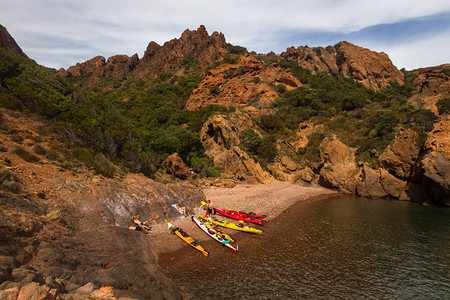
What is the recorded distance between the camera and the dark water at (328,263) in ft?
36.3

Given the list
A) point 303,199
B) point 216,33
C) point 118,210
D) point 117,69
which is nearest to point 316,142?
point 303,199

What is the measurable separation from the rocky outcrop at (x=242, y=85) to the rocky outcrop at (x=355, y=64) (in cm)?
1789

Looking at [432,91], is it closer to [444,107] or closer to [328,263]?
[444,107]

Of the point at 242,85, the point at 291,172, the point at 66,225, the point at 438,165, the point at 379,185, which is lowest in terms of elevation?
the point at 379,185

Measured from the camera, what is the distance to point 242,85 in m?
64.6

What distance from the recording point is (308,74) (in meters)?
75.2

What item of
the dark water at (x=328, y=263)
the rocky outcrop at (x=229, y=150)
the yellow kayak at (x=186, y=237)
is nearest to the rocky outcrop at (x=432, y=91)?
the dark water at (x=328, y=263)

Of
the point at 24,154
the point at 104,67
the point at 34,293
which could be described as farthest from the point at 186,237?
the point at 104,67

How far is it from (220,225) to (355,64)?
8172 cm

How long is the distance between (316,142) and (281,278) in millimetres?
34782

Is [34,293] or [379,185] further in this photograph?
[379,185]

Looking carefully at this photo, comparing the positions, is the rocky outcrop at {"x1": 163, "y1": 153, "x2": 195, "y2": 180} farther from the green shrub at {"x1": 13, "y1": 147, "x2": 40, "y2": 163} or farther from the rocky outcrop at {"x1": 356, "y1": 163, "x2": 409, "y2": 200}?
the rocky outcrop at {"x1": 356, "y1": 163, "x2": 409, "y2": 200}

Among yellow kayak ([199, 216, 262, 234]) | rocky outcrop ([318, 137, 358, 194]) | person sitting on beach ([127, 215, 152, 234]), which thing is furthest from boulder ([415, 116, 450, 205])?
person sitting on beach ([127, 215, 152, 234])

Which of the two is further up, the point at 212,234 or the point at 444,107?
the point at 444,107
